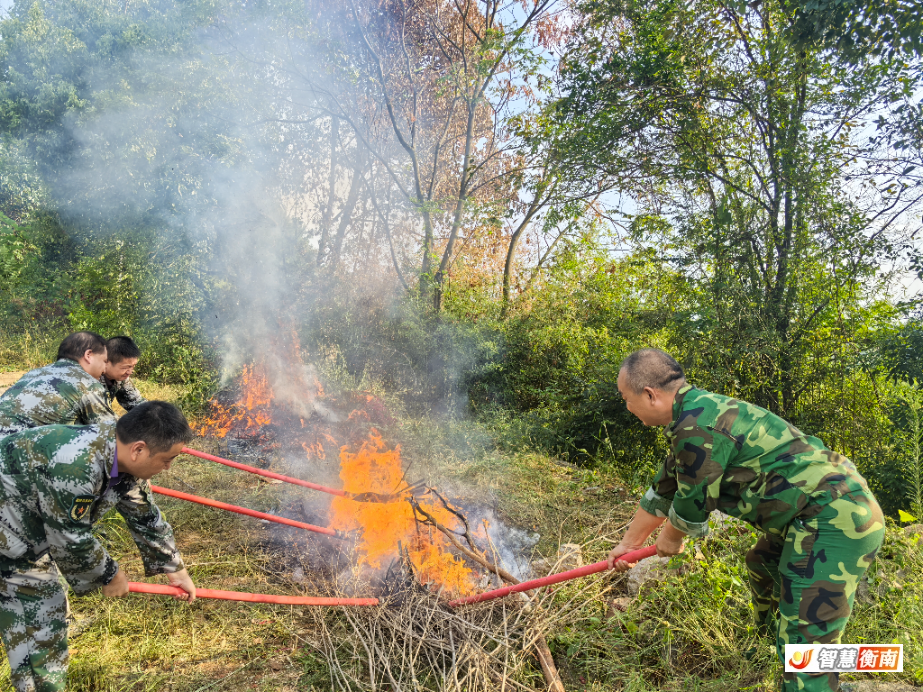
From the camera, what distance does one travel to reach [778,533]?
8.82 feet

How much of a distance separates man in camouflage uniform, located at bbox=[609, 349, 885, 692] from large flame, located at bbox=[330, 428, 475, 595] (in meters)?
1.94

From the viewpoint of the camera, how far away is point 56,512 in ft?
8.01

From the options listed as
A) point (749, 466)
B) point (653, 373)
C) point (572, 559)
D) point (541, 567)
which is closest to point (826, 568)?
point (749, 466)

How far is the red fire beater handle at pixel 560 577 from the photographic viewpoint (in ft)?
9.67

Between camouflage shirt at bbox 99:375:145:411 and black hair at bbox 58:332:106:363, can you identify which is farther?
camouflage shirt at bbox 99:375:145:411

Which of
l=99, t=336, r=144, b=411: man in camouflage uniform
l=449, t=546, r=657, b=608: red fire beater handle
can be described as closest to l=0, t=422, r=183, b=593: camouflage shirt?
l=99, t=336, r=144, b=411: man in camouflage uniform

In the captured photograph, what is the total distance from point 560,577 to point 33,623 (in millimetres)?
2919

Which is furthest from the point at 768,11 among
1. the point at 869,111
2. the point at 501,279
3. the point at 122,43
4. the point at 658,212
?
the point at 122,43

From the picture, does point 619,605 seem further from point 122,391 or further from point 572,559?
point 122,391

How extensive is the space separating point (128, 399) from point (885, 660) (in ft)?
21.2

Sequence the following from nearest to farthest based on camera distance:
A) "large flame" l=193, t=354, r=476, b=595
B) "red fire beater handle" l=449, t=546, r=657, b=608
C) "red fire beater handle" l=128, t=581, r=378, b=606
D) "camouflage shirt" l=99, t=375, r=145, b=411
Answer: "red fire beater handle" l=128, t=581, r=378, b=606, "red fire beater handle" l=449, t=546, r=657, b=608, "large flame" l=193, t=354, r=476, b=595, "camouflage shirt" l=99, t=375, r=145, b=411

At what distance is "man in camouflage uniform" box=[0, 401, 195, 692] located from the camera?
8.05 ft

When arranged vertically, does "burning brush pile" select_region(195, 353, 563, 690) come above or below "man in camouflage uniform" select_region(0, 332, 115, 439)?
below

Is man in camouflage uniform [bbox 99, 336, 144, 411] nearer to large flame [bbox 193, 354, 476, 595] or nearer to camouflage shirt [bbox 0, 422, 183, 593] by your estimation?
camouflage shirt [bbox 0, 422, 183, 593]
